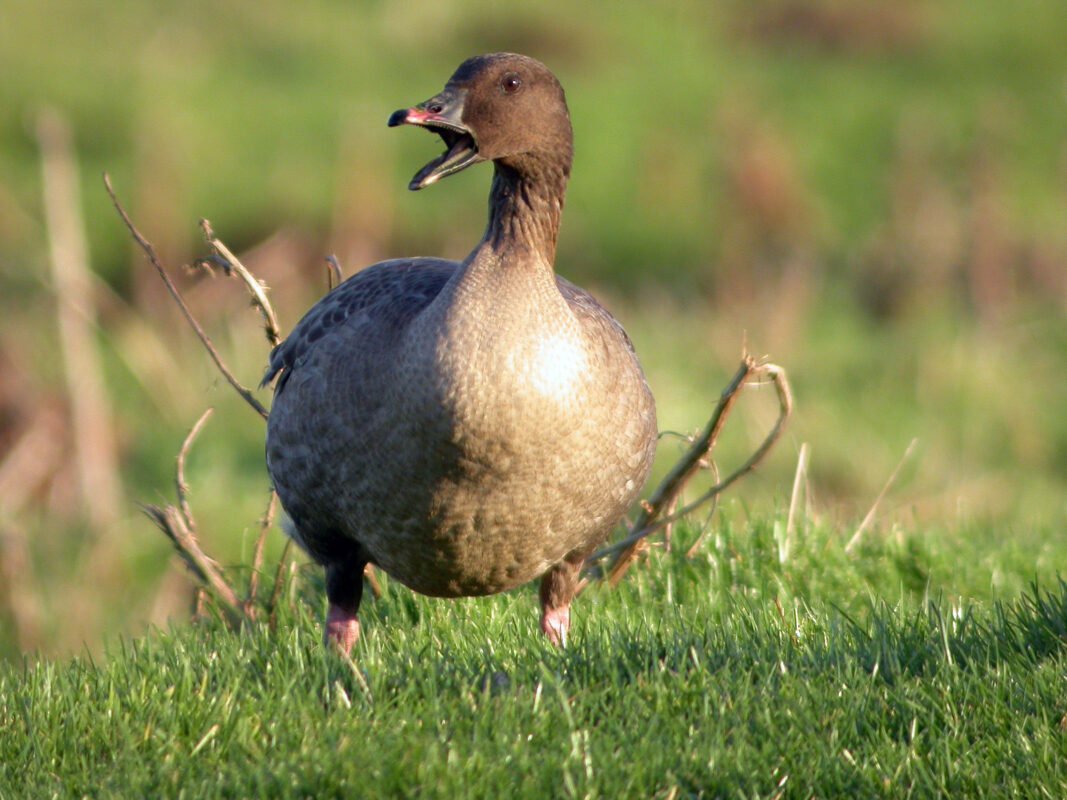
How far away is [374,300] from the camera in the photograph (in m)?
5.11

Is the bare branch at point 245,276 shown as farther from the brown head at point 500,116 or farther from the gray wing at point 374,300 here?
the brown head at point 500,116

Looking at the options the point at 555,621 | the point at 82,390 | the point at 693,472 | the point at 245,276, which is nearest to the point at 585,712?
the point at 555,621

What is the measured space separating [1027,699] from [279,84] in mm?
18228

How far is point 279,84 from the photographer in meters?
20.7

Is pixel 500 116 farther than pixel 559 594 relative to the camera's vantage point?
No

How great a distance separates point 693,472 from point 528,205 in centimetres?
139

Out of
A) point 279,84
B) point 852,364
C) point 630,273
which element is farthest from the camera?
point 279,84

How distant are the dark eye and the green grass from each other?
1744mm

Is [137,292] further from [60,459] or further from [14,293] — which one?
[60,459]

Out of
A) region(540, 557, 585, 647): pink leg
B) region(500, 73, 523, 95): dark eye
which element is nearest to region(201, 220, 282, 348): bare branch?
region(500, 73, 523, 95): dark eye

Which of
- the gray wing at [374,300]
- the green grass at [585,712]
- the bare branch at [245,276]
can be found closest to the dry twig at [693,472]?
the green grass at [585,712]

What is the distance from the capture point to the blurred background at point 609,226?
11070 millimetres

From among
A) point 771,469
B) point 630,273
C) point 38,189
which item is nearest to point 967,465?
point 771,469

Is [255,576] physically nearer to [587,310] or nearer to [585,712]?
[587,310]
